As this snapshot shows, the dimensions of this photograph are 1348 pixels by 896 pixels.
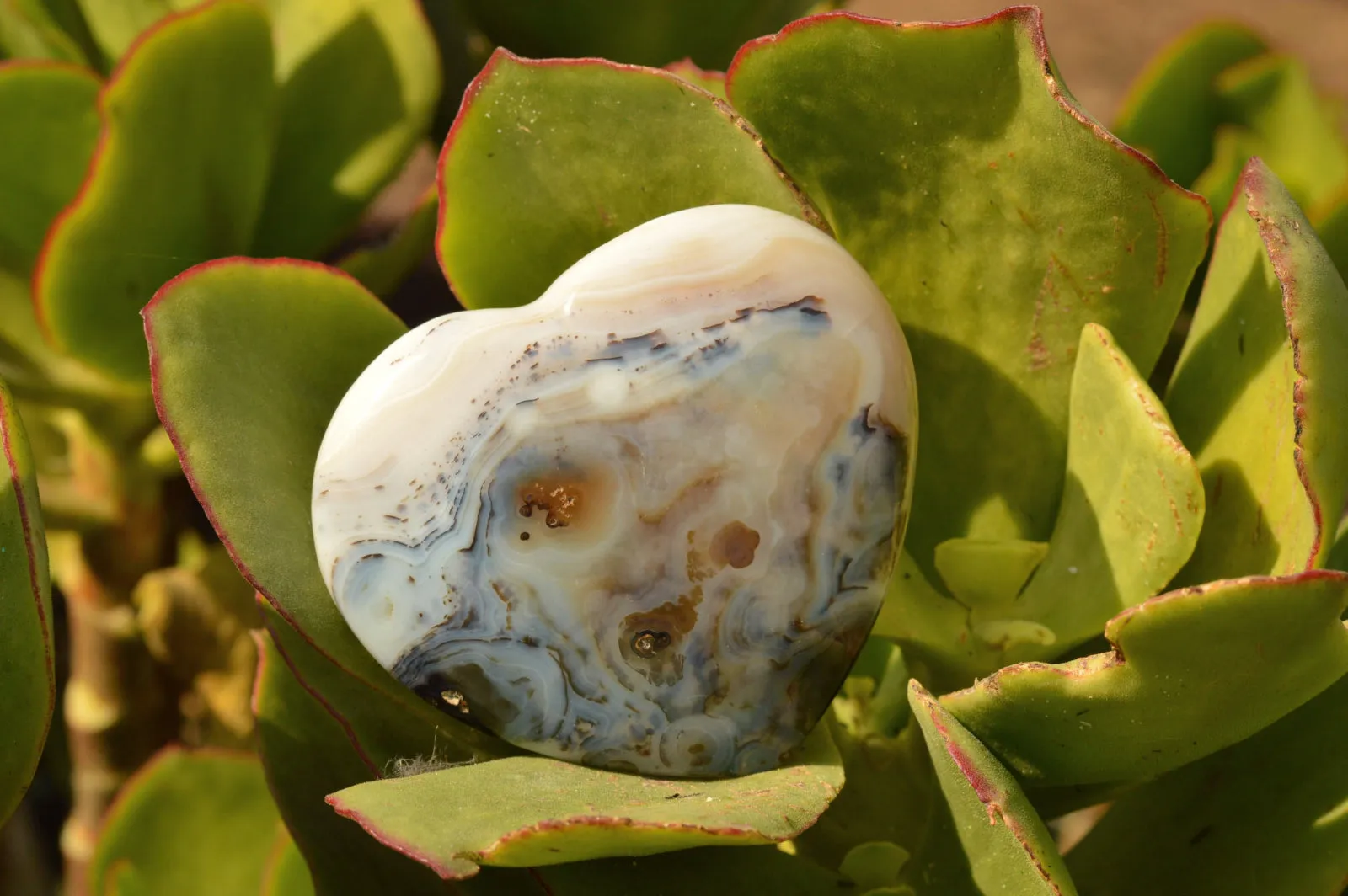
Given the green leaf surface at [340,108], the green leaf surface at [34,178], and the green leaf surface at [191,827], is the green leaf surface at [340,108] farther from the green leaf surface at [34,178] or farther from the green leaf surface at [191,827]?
the green leaf surface at [191,827]

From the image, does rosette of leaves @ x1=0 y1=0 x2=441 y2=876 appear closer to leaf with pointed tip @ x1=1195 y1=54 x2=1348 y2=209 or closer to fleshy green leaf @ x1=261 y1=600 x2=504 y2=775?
fleshy green leaf @ x1=261 y1=600 x2=504 y2=775

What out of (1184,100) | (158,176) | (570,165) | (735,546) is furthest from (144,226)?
(1184,100)

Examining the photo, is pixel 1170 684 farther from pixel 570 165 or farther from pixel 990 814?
pixel 570 165

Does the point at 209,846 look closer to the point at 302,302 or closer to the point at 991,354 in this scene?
the point at 302,302

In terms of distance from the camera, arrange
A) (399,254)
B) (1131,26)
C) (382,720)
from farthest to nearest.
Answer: (1131,26) < (399,254) < (382,720)

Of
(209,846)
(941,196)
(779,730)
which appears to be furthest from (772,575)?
(209,846)

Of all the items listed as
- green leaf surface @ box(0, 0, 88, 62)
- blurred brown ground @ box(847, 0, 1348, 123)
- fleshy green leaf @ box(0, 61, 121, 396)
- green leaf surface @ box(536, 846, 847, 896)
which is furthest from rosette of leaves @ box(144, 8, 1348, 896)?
blurred brown ground @ box(847, 0, 1348, 123)
